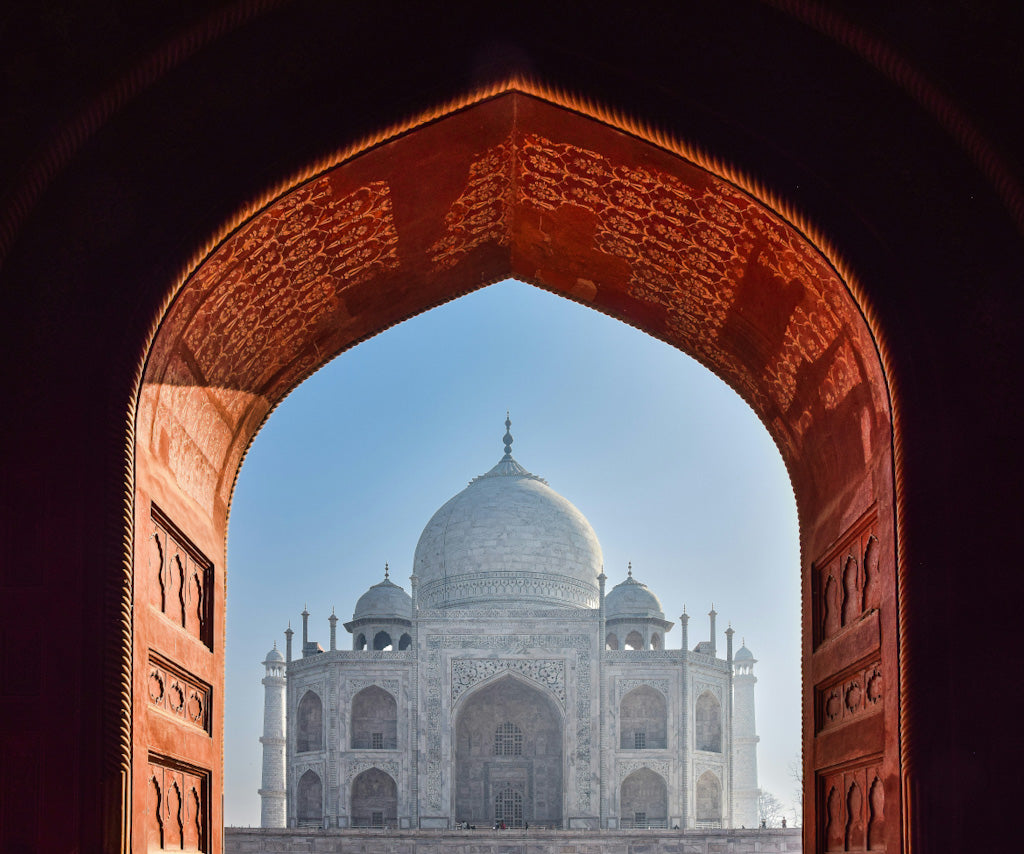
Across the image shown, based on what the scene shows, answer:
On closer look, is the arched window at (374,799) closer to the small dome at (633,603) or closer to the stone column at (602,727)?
the stone column at (602,727)

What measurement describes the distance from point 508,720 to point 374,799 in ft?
11.1

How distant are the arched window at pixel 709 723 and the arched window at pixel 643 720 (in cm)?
136

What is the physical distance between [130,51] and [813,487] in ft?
9.95

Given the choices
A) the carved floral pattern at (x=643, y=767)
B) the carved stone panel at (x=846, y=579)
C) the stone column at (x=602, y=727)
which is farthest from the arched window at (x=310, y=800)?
the carved stone panel at (x=846, y=579)

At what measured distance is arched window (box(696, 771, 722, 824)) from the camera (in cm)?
3178

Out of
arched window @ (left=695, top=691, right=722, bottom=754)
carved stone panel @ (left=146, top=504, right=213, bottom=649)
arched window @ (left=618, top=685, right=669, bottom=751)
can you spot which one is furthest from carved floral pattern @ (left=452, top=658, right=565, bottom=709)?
carved stone panel @ (left=146, top=504, right=213, bottom=649)

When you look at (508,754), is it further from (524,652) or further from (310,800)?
(310,800)

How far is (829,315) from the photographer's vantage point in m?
4.69

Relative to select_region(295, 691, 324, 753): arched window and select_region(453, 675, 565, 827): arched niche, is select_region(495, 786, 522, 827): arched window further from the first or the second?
select_region(295, 691, 324, 753): arched window

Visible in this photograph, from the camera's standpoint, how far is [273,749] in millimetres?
39625

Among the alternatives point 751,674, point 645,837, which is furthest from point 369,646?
point 751,674

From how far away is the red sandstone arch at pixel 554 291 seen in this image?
4449 millimetres

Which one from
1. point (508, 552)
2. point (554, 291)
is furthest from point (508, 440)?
point (554, 291)

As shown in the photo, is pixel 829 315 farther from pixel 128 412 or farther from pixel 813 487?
pixel 128 412
